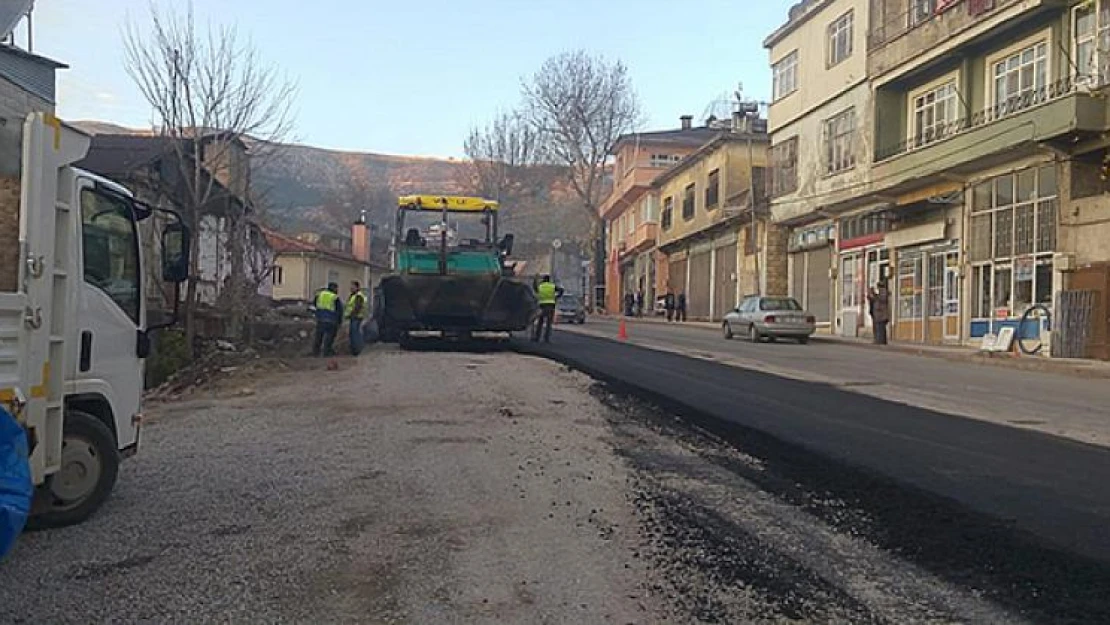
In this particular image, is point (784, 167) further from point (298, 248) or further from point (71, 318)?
point (71, 318)

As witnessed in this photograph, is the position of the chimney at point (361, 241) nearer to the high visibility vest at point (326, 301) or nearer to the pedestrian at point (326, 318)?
the pedestrian at point (326, 318)

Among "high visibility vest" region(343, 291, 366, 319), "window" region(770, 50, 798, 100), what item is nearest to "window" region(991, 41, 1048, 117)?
"window" region(770, 50, 798, 100)

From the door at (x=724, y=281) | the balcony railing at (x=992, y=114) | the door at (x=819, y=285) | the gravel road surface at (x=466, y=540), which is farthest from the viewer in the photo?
the door at (x=724, y=281)

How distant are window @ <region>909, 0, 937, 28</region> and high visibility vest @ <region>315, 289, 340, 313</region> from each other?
19869 mm

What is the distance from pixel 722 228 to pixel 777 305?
18988 mm

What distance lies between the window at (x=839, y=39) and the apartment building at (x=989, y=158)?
217 centimetres

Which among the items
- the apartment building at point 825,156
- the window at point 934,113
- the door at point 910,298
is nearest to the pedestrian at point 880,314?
the door at point 910,298

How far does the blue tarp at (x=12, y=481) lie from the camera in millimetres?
4828

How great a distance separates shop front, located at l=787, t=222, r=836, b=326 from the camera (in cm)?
3734

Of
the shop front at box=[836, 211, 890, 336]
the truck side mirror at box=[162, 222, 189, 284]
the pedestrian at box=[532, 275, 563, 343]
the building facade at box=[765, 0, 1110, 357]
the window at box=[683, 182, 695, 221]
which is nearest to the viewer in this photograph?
the truck side mirror at box=[162, 222, 189, 284]

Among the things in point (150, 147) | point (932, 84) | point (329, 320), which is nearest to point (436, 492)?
point (329, 320)

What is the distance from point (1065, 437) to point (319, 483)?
7.72 metres

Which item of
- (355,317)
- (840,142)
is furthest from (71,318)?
(840,142)

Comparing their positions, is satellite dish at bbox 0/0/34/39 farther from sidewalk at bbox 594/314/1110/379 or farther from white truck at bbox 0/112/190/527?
sidewalk at bbox 594/314/1110/379
